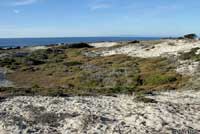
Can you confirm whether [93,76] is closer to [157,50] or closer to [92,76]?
[92,76]

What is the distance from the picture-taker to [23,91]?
2805 cm

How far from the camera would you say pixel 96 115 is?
21.2 metres

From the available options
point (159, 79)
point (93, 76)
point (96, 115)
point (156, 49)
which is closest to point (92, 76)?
point (93, 76)

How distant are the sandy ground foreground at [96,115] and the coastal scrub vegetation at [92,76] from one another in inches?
130

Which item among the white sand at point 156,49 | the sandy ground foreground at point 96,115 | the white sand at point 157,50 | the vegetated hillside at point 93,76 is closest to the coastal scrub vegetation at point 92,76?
the vegetated hillside at point 93,76

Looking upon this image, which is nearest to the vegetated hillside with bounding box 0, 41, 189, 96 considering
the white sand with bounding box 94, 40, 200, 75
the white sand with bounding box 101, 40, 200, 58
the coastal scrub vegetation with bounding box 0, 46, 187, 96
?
the coastal scrub vegetation with bounding box 0, 46, 187, 96

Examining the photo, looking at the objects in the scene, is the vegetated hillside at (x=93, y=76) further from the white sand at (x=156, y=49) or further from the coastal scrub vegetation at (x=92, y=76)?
the white sand at (x=156, y=49)

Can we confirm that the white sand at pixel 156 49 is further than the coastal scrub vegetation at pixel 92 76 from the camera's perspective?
Yes

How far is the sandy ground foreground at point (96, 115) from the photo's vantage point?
1914 cm

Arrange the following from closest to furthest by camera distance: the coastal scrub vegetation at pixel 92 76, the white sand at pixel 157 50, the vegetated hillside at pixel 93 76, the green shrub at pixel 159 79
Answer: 1. the coastal scrub vegetation at pixel 92 76
2. the vegetated hillside at pixel 93 76
3. the green shrub at pixel 159 79
4. the white sand at pixel 157 50

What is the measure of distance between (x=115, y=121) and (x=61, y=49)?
6819cm

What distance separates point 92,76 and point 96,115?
24.0m

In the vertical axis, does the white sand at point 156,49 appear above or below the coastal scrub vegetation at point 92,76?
above

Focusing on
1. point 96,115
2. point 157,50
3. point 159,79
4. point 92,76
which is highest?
point 157,50
